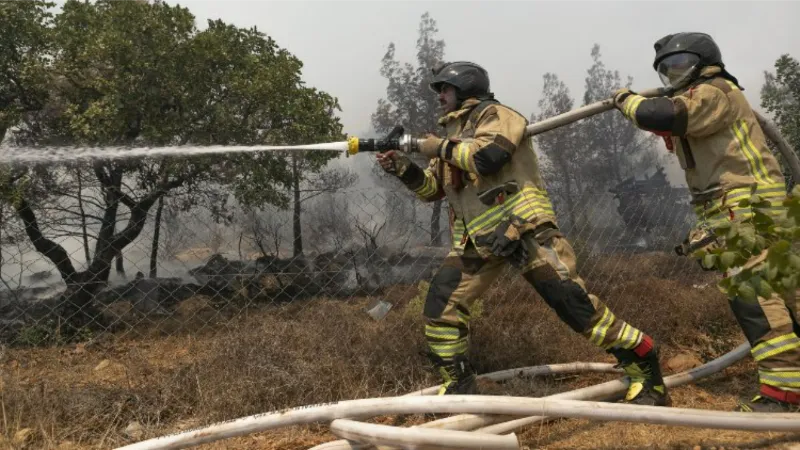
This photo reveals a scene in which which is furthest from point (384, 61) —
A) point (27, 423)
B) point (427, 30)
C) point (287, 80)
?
point (27, 423)

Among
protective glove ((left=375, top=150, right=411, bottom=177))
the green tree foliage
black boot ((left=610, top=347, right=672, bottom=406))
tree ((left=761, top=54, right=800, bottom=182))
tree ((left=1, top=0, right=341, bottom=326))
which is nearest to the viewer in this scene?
the green tree foliage

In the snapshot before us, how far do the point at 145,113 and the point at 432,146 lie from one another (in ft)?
10.1

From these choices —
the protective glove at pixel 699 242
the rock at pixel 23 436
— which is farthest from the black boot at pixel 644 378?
the rock at pixel 23 436

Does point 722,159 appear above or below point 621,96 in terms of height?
below

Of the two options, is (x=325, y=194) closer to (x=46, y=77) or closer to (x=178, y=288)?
(x=178, y=288)

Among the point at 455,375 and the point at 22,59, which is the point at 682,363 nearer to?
the point at 455,375

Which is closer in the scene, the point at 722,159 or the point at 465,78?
the point at 722,159

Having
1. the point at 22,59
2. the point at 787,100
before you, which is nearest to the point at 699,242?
the point at 22,59

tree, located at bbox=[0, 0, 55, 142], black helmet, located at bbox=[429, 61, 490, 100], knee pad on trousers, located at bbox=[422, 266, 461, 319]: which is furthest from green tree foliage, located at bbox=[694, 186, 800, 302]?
tree, located at bbox=[0, 0, 55, 142]

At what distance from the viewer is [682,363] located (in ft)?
12.4

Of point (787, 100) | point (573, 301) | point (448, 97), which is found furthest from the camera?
point (787, 100)

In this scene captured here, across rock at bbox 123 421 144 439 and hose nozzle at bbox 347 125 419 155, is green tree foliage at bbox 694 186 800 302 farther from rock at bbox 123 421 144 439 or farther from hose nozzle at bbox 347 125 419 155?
rock at bbox 123 421 144 439

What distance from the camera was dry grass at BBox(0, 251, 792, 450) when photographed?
8.91 feet

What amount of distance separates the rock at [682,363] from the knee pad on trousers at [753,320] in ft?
3.84
